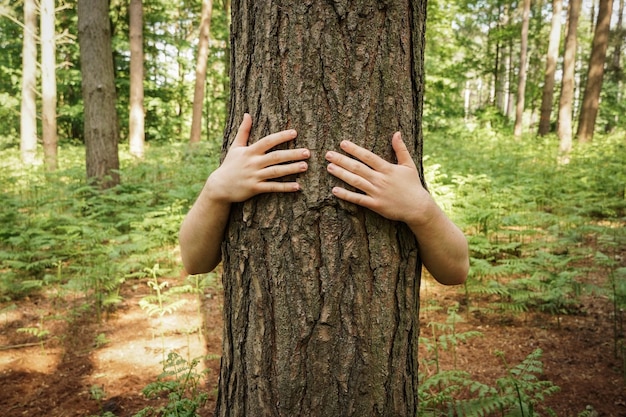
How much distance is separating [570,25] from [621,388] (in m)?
15.9

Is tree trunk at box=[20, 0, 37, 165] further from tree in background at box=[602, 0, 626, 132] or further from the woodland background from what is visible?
tree in background at box=[602, 0, 626, 132]

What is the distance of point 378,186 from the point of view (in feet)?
4.80

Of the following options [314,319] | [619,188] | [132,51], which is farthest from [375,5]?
[132,51]

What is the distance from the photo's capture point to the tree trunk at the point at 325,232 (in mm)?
1488

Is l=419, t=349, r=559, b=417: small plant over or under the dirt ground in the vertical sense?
over

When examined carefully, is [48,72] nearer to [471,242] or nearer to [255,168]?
[471,242]

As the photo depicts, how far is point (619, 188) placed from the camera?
25.3 ft

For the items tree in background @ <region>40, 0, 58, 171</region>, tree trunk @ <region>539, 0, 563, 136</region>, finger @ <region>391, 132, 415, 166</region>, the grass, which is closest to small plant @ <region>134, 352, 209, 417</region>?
the grass

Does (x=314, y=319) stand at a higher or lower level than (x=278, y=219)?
lower

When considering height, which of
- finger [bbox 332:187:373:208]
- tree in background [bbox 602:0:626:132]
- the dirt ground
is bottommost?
the dirt ground

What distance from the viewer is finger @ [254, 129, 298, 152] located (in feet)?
4.87

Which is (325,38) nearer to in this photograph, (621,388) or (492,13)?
(621,388)

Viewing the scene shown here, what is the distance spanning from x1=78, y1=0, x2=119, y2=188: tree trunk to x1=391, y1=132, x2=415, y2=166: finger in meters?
7.63

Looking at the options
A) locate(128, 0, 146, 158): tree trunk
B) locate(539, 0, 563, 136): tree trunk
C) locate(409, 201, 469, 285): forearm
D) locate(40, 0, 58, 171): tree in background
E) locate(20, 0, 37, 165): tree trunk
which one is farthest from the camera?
locate(539, 0, 563, 136): tree trunk
